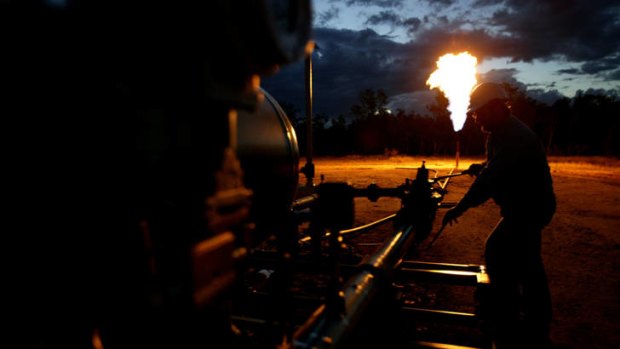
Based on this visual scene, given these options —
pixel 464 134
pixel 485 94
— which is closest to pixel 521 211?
pixel 485 94

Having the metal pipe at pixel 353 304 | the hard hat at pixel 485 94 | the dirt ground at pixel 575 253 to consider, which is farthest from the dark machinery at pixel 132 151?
the dirt ground at pixel 575 253

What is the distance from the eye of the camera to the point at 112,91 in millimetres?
738

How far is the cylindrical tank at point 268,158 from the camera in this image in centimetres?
218

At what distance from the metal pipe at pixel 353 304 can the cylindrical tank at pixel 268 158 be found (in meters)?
0.75

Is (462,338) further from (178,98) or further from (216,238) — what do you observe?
(178,98)

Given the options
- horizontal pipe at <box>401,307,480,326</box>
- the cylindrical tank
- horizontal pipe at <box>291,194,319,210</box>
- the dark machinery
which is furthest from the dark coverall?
the dark machinery

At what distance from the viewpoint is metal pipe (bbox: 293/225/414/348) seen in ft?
5.37

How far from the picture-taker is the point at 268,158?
243 centimetres

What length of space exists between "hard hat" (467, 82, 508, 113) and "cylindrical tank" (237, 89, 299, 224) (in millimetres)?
2006

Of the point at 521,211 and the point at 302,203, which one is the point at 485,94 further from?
the point at 302,203

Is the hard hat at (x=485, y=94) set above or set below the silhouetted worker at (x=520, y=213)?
above

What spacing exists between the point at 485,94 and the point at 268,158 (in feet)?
8.35

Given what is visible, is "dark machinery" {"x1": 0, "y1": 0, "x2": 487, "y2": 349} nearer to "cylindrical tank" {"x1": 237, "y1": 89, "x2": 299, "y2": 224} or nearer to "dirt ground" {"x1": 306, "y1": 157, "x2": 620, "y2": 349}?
"cylindrical tank" {"x1": 237, "y1": 89, "x2": 299, "y2": 224}

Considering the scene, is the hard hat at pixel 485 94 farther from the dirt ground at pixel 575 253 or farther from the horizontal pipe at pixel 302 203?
the horizontal pipe at pixel 302 203
